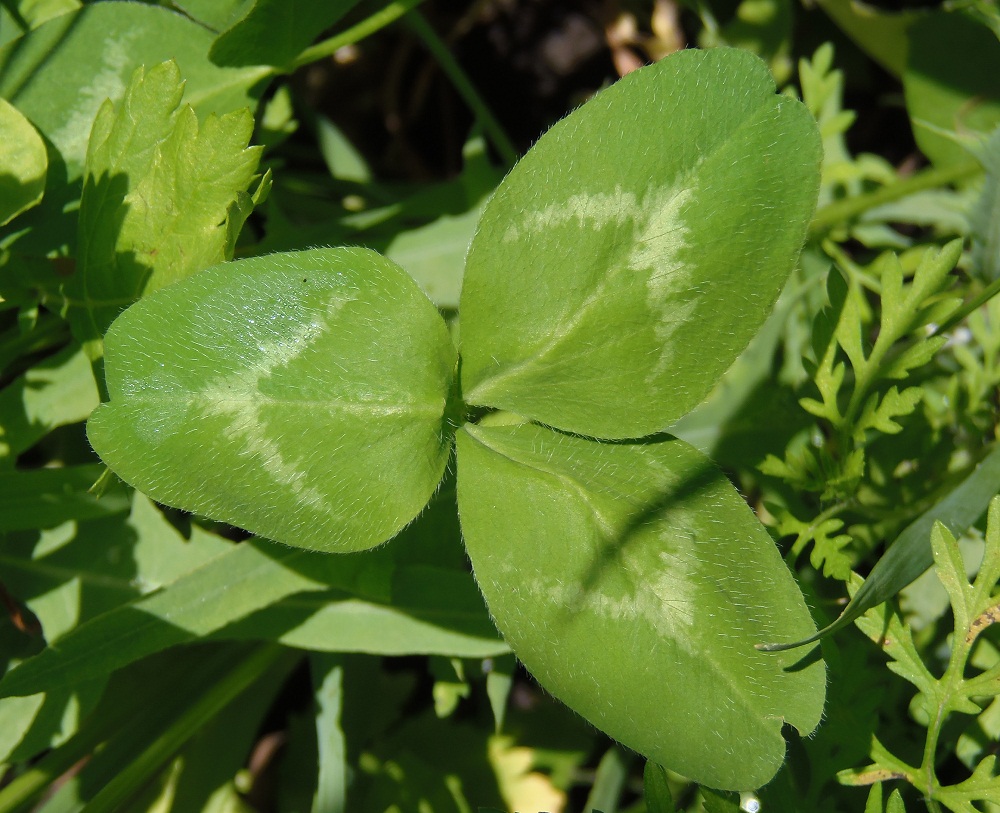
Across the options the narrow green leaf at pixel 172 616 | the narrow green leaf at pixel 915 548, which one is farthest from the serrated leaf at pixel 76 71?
the narrow green leaf at pixel 915 548

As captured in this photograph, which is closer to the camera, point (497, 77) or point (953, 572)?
point (953, 572)

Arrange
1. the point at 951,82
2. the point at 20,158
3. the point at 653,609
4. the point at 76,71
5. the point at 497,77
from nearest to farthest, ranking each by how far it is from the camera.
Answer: the point at 653,609 < the point at 20,158 < the point at 76,71 < the point at 951,82 < the point at 497,77

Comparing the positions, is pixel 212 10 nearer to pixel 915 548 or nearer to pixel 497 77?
pixel 497 77

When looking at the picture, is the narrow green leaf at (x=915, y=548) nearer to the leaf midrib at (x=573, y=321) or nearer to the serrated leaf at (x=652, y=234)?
the serrated leaf at (x=652, y=234)

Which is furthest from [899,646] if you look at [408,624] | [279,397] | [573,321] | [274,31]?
[274,31]

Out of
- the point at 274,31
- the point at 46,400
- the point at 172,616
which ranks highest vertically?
the point at 274,31

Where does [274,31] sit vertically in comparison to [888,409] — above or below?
above
